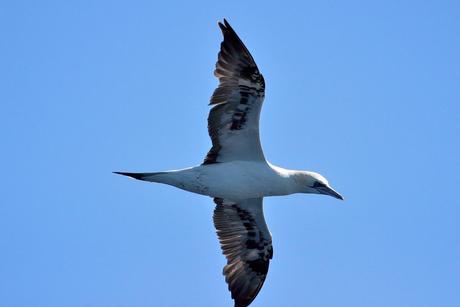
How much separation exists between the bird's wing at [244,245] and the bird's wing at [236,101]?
1.87 metres

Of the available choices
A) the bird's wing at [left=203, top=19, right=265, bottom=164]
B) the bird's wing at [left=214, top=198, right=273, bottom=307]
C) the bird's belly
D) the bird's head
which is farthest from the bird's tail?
the bird's head

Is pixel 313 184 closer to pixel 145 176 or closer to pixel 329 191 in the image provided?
pixel 329 191

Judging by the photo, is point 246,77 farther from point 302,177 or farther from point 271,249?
point 271,249

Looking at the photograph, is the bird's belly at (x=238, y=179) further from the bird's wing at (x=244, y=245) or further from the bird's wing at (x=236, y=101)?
the bird's wing at (x=244, y=245)

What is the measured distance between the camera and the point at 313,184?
16500 millimetres

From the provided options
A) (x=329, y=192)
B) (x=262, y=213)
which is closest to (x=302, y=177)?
(x=329, y=192)

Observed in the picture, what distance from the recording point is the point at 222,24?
1544cm

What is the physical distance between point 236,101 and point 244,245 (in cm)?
394

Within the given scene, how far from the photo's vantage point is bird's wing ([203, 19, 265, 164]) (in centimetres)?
1547

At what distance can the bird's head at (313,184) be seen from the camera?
16.5 metres

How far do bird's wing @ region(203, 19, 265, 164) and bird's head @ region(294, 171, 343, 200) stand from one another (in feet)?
3.11

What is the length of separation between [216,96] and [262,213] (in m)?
3.46

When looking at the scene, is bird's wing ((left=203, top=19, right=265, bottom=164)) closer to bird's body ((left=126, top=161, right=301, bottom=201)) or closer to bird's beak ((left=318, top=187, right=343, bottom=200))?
bird's body ((left=126, top=161, right=301, bottom=201))

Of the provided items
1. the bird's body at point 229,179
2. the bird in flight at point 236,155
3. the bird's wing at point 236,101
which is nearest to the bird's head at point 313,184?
the bird in flight at point 236,155
